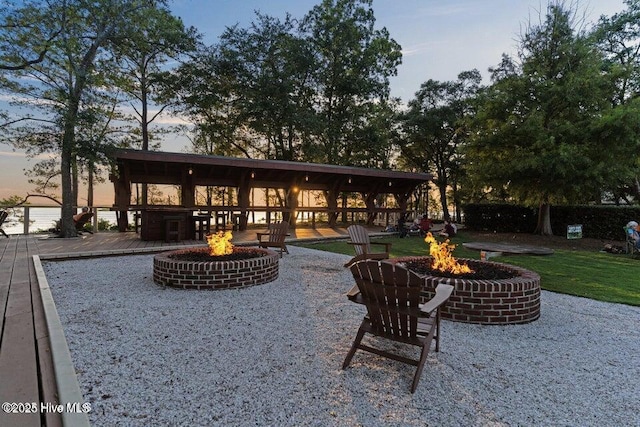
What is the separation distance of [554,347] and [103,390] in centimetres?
342

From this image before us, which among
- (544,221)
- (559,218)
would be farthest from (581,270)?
(559,218)

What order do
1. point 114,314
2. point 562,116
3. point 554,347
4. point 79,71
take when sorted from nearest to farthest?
1. point 554,347
2. point 114,314
3. point 79,71
4. point 562,116

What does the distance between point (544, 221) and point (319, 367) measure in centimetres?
1315

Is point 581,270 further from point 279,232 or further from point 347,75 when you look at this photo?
point 347,75

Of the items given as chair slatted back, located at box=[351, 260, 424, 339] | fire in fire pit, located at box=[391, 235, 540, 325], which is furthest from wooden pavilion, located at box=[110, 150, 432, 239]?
chair slatted back, located at box=[351, 260, 424, 339]

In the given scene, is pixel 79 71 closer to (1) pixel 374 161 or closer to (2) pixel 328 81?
(2) pixel 328 81

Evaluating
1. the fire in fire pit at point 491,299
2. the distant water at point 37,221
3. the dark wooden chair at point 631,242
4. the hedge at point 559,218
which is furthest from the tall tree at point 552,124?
the distant water at point 37,221

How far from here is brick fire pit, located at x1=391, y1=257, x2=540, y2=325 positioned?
3418 mm

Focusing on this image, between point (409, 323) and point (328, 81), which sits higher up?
point (328, 81)

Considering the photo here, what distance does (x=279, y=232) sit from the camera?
703 centimetres

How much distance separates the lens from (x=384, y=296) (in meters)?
2.45

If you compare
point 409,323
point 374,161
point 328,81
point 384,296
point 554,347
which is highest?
point 328,81

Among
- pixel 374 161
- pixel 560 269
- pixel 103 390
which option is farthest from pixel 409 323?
pixel 374 161

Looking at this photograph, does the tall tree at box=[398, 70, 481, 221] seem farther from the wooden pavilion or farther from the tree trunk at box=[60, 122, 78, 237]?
the tree trunk at box=[60, 122, 78, 237]
